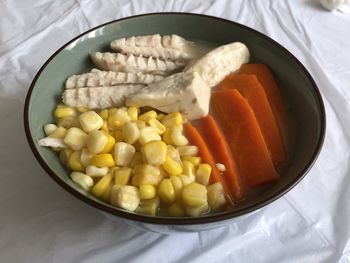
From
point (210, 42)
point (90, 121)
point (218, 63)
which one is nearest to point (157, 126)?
point (90, 121)

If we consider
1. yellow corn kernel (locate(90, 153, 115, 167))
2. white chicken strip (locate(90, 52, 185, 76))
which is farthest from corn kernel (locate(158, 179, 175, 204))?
white chicken strip (locate(90, 52, 185, 76))

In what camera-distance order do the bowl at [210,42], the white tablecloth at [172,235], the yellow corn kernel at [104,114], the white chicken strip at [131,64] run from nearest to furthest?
the bowl at [210,42] < the white tablecloth at [172,235] < the yellow corn kernel at [104,114] < the white chicken strip at [131,64]

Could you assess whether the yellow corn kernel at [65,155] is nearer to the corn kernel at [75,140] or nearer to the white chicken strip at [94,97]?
the corn kernel at [75,140]

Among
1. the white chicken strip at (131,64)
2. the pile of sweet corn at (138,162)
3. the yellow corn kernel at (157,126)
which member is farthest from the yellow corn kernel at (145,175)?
the white chicken strip at (131,64)

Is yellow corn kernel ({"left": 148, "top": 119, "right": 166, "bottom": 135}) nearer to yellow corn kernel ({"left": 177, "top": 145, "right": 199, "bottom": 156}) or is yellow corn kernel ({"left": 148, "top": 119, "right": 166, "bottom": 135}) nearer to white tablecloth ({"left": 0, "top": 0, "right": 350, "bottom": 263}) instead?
yellow corn kernel ({"left": 177, "top": 145, "right": 199, "bottom": 156})

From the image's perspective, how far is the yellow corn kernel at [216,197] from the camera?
2.49 feet

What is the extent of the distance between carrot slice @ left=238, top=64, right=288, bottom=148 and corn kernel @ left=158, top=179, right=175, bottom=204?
28cm

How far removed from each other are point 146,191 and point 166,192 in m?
0.03

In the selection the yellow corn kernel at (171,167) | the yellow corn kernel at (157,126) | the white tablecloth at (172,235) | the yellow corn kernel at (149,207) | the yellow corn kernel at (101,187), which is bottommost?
the white tablecloth at (172,235)

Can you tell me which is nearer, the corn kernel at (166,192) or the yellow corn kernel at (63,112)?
the corn kernel at (166,192)

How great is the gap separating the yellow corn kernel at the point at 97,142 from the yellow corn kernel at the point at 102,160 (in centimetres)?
1

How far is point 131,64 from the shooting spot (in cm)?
101

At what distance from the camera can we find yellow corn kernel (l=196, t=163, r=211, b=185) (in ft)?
2.58

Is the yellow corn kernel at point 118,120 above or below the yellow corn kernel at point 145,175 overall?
above
